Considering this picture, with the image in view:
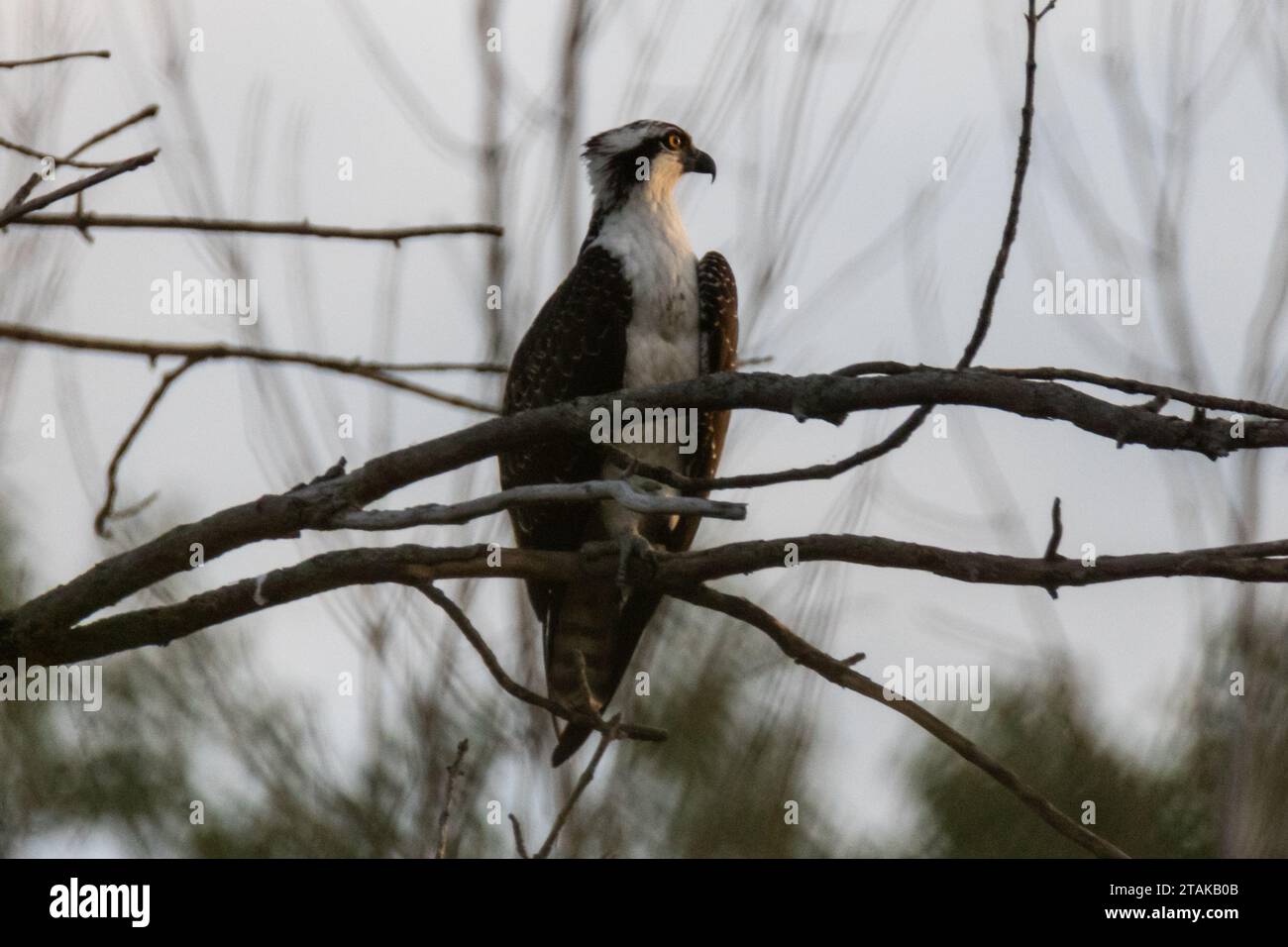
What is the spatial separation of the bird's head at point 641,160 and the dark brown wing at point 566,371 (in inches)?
18.8

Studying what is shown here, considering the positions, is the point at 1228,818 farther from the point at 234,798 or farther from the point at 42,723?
the point at 42,723

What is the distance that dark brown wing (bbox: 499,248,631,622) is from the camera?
5.04m

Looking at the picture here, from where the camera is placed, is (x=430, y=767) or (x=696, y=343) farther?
(x=696, y=343)

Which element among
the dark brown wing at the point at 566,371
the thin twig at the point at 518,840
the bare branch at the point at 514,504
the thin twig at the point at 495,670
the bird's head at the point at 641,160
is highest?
the bird's head at the point at 641,160

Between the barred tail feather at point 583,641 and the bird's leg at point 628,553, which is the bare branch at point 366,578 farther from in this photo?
the barred tail feather at point 583,641

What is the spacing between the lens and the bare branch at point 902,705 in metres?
3.05

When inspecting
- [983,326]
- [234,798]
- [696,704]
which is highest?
[983,326]

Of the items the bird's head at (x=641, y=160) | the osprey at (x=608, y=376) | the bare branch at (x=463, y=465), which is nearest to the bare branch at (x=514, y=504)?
the bare branch at (x=463, y=465)

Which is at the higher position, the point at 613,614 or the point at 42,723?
the point at 613,614

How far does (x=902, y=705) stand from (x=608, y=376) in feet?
6.86

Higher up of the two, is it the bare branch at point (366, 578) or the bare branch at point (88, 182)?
the bare branch at point (88, 182)

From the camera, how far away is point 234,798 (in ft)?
18.0
